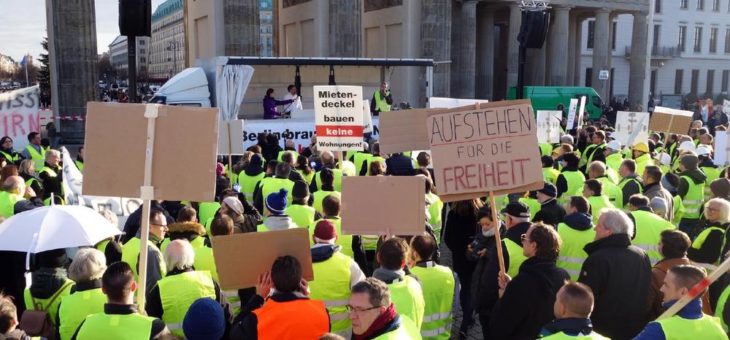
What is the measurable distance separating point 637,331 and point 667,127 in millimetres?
8452

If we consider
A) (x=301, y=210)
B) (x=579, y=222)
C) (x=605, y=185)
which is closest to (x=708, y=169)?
(x=605, y=185)

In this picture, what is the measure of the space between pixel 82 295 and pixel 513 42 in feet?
127

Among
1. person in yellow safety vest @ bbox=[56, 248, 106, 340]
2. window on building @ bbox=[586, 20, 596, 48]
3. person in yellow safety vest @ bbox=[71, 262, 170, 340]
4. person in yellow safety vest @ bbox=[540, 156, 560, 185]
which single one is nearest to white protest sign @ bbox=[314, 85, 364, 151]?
person in yellow safety vest @ bbox=[540, 156, 560, 185]

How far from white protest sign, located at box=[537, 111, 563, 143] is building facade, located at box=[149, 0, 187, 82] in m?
95.0

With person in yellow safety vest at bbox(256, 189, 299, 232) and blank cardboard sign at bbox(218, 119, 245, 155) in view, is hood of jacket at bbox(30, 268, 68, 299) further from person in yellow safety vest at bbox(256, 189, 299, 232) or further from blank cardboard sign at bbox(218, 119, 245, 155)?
blank cardboard sign at bbox(218, 119, 245, 155)

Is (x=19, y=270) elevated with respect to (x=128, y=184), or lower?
lower

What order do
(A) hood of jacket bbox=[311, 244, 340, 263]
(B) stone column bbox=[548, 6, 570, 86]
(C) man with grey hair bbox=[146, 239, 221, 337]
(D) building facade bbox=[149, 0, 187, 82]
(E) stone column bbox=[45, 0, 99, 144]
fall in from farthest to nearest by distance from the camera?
1. (D) building facade bbox=[149, 0, 187, 82]
2. (B) stone column bbox=[548, 6, 570, 86]
3. (E) stone column bbox=[45, 0, 99, 144]
4. (A) hood of jacket bbox=[311, 244, 340, 263]
5. (C) man with grey hair bbox=[146, 239, 221, 337]

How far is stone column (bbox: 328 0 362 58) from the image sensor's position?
96.9 ft

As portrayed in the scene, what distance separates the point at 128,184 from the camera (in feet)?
13.7

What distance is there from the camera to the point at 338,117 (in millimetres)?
10109

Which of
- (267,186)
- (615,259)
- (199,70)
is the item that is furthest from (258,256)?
(199,70)

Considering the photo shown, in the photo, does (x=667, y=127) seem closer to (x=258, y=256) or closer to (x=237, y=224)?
(x=237, y=224)

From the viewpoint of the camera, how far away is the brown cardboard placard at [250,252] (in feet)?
13.1

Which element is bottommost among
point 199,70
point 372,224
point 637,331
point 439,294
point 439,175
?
point 637,331
